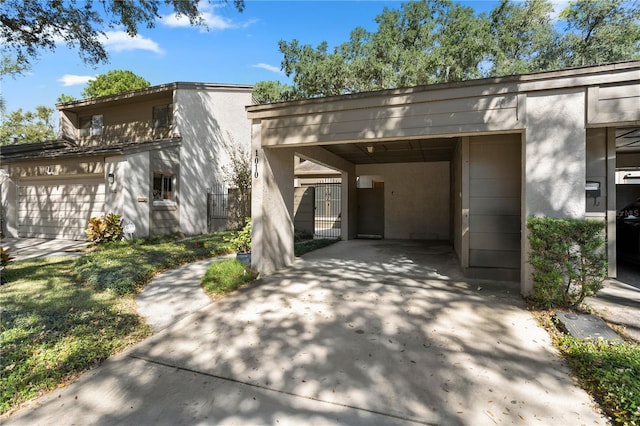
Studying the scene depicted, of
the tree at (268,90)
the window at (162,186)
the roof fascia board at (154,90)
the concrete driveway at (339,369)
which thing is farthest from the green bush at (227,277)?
the tree at (268,90)

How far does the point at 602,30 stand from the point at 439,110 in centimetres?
1962

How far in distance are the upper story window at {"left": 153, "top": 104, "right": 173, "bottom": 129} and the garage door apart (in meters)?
3.63

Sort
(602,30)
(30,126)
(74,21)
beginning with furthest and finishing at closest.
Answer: (30,126) < (602,30) < (74,21)

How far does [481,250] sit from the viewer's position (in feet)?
19.3

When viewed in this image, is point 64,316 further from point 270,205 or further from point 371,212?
point 371,212

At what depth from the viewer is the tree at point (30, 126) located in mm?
30281

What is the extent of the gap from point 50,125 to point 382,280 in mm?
41285

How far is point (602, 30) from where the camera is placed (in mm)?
16797

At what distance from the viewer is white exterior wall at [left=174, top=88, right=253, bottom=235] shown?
12.5m

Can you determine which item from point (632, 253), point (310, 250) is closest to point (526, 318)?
point (632, 253)

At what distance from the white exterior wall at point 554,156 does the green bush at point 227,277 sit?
4.51m

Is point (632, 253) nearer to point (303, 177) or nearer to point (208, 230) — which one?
point (303, 177)

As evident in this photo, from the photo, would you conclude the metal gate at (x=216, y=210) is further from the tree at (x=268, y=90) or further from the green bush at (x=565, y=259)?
the tree at (x=268, y=90)

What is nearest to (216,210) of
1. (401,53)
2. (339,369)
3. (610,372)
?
(339,369)
